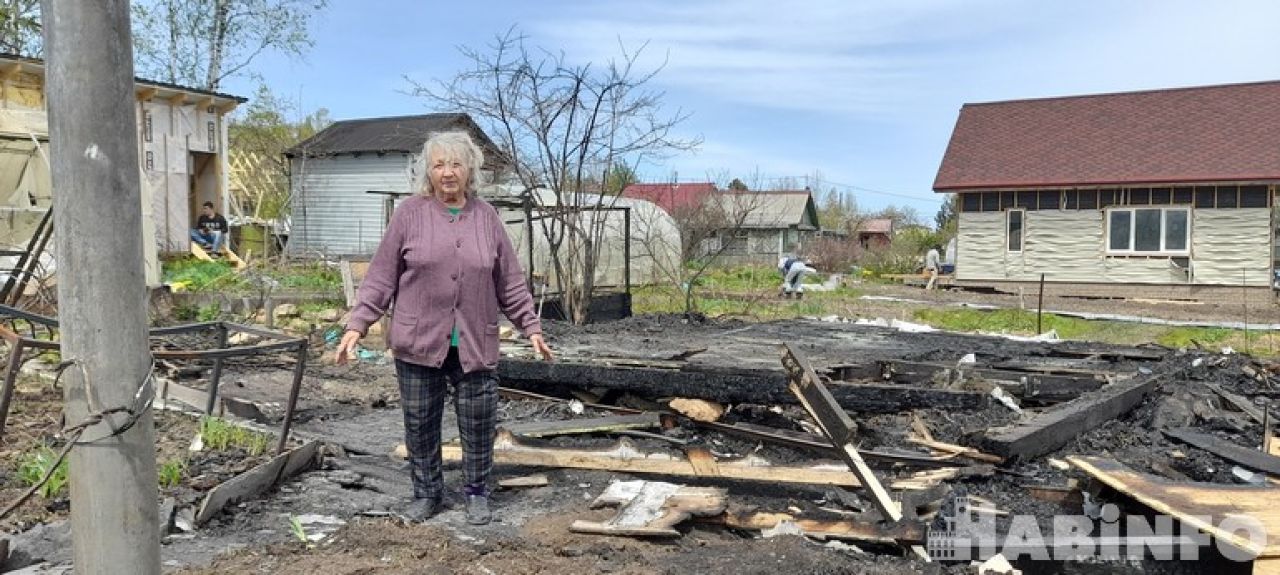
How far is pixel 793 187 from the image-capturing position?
5484cm

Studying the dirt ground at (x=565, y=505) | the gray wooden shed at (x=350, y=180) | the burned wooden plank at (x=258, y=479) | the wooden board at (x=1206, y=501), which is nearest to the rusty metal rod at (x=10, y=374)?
the dirt ground at (x=565, y=505)

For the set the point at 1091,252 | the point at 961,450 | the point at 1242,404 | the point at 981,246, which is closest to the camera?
the point at 961,450

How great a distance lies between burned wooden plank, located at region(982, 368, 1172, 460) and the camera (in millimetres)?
4785

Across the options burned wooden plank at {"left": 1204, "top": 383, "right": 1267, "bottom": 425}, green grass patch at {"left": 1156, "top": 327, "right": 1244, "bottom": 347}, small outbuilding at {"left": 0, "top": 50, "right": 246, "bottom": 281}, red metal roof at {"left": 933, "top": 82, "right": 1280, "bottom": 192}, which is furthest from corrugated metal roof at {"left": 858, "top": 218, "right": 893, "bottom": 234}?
burned wooden plank at {"left": 1204, "top": 383, "right": 1267, "bottom": 425}

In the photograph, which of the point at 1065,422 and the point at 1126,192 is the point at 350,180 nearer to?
the point at 1126,192

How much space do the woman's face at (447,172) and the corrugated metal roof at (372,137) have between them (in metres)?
24.0

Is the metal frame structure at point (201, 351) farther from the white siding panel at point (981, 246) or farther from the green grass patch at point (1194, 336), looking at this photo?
the white siding panel at point (981, 246)

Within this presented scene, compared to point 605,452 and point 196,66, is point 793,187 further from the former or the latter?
point 605,452

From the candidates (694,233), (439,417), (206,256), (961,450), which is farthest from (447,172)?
(694,233)

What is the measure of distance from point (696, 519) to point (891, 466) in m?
1.50

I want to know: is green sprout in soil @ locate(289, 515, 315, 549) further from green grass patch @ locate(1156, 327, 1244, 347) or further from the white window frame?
the white window frame

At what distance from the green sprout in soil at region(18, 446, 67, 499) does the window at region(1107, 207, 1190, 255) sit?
23.9 m

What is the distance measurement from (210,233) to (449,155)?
723 inches

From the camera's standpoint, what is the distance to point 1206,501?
3.71 m
